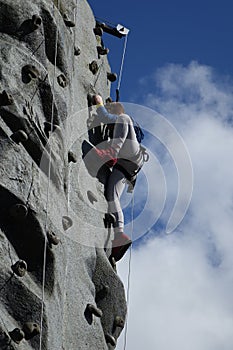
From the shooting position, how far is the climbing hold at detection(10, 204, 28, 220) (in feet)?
41.4

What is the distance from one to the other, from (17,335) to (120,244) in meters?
4.03

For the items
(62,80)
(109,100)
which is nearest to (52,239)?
(62,80)

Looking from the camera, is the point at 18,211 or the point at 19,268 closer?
the point at 19,268

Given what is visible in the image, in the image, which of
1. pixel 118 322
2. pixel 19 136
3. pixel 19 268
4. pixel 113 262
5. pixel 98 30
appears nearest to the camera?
pixel 19 268

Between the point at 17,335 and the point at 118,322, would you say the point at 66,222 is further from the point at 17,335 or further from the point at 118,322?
the point at 17,335

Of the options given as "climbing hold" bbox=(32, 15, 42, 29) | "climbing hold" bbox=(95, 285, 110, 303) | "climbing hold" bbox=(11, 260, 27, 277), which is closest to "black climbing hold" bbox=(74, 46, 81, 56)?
"climbing hold" bbox=(32, 15, 42, 29)

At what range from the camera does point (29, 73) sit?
14070mm

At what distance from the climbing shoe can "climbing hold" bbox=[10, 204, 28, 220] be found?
3.04 meters

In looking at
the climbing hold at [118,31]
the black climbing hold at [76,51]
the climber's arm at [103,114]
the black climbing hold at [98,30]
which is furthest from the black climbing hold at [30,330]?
the climbing hold at [118,31]

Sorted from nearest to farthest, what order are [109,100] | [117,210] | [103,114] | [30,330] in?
[30,330]
[117,210]
[103,114]
[109,100]

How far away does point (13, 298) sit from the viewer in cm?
1217

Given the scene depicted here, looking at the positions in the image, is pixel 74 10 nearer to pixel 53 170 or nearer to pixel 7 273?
pixel 53 170

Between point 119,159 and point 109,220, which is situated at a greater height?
point 119,159

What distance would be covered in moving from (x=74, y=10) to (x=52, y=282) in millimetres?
5535
